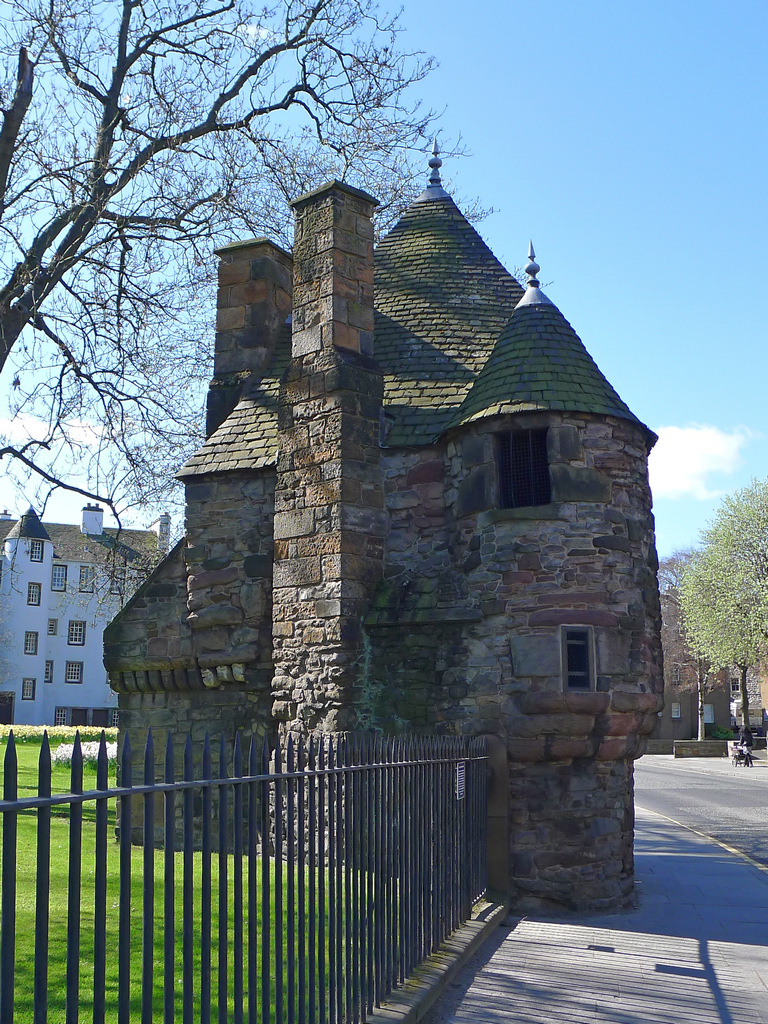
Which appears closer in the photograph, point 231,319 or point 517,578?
point 517,578

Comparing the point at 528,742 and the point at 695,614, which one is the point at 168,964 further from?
the point at 695,614

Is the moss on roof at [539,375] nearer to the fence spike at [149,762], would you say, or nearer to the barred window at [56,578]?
the fence spike at [149,762]

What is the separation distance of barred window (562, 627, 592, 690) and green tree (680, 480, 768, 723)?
1363 inches

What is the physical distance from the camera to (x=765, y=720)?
64.6 m

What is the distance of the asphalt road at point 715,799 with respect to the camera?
1683cm

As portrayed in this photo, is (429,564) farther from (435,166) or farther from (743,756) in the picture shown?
(743,756)

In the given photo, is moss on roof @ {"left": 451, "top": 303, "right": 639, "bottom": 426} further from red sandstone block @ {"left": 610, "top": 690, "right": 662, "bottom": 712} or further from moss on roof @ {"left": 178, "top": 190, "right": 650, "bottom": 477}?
red sandstone block @ {"left": 610, "top": 690, "right": 662, "bottom": 712}

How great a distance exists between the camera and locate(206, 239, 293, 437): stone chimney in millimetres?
14977

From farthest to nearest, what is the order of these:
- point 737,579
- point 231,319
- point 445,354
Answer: point 737,579
point 231,319
point 445,354

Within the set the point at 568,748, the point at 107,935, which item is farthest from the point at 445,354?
the point at 107,935

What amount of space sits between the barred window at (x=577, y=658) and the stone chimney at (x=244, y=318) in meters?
6.73

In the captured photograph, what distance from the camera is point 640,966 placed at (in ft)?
25.2

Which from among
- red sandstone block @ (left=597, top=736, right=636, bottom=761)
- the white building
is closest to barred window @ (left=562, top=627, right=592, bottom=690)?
red sandstone block @ (left=597, top=736, right=636, bottom=761)

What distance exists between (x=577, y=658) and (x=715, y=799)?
590 inches
